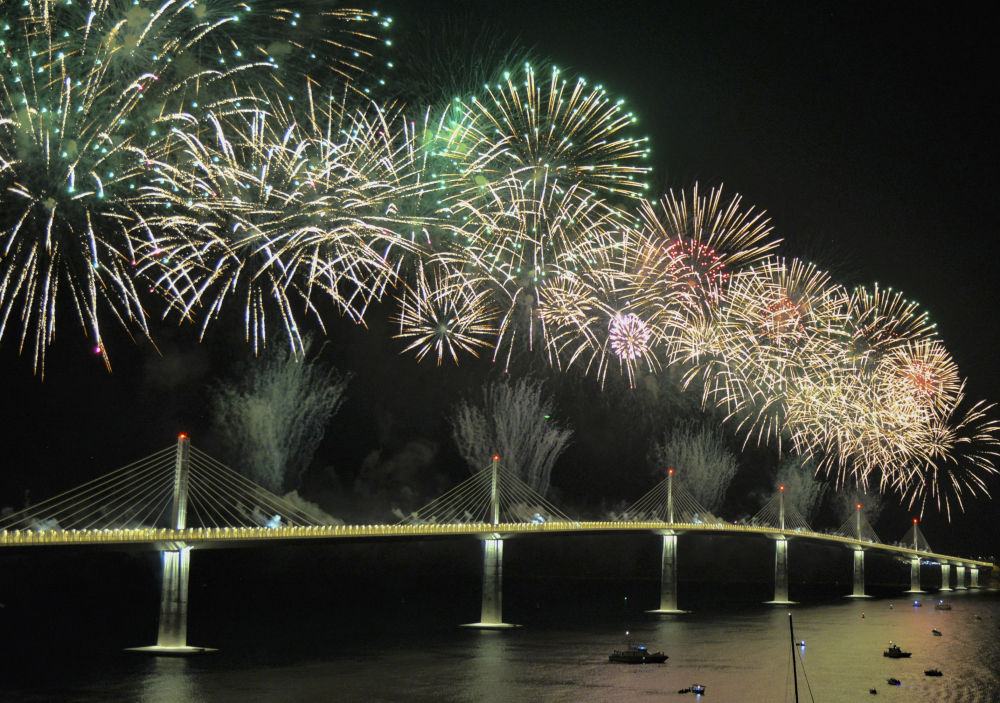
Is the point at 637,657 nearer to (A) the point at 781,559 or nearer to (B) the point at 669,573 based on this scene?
(B) the point at 669,573

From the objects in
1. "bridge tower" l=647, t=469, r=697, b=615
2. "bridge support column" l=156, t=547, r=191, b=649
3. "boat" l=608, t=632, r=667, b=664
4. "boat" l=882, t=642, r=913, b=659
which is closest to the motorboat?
"boat" l=608, t=632, r=667, b=664

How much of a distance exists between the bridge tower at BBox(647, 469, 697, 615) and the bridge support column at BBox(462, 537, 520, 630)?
111 ft

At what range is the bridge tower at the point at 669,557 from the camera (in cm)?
14950

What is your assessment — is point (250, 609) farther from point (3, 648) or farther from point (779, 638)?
point (779, 638)

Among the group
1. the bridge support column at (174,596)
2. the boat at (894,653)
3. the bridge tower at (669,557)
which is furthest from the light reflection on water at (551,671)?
the bridge tower at (669,557)

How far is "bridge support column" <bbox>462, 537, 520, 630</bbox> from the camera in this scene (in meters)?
118

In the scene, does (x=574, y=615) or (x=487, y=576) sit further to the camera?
(x=574, y=615)

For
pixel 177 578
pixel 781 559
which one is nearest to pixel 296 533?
pixel 177 578

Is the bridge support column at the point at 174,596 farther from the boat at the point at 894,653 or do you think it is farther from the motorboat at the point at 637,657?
the boat at the point at 894,653

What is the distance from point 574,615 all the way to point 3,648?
82558 mm

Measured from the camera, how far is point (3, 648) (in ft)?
310

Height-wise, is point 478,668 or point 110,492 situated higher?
point 110,492

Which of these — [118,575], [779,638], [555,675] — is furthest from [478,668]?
[118,575]

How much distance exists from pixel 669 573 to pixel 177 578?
89130mm
